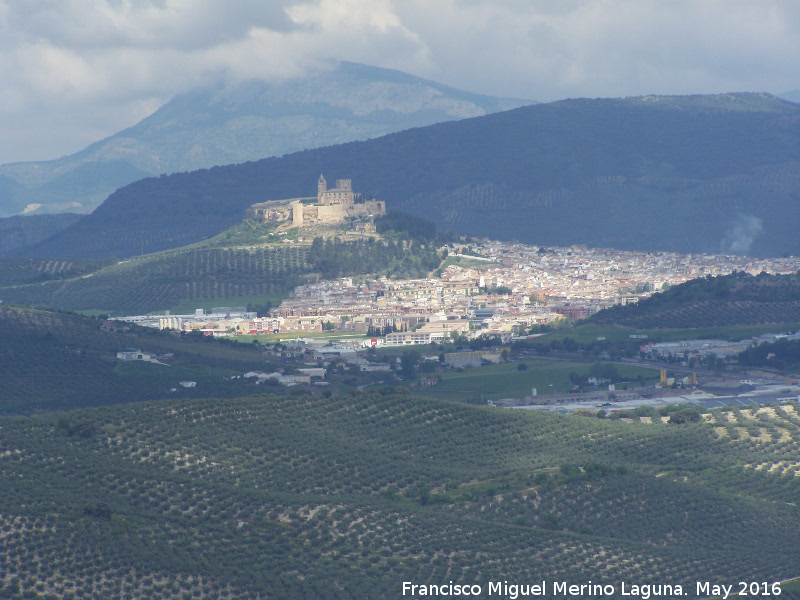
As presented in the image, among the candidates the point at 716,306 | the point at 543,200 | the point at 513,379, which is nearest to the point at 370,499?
the point at 513,379

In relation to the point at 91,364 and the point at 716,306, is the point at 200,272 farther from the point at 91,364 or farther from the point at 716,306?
the point at 91,364

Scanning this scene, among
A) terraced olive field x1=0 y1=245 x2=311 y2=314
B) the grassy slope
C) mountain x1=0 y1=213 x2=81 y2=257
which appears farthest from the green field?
mountain x1=0 y1=213 x2=81 y2=257

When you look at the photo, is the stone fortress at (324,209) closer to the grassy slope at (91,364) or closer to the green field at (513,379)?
the grassy slope at (91,364)

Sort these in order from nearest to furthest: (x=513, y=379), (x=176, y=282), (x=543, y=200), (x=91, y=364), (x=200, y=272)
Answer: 1. (x=91, y=364)
2. (x=513, y=379)
3. (x=176, y=282)
4. (x=200, y=272)
5. (x=543, y=200)

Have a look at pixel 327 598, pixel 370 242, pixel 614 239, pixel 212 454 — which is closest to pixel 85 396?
pixel 212 454

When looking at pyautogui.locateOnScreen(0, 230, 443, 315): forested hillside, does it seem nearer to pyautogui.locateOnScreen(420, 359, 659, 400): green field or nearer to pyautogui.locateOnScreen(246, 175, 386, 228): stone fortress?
pyautogui.locateOnScreen(246, 175, 386, 228): stone fortress

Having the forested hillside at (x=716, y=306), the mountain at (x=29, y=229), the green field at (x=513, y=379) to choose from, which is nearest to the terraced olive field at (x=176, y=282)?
the forested hillside at (x=716, y=306)

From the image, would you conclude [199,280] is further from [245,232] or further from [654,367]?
[654,367]
